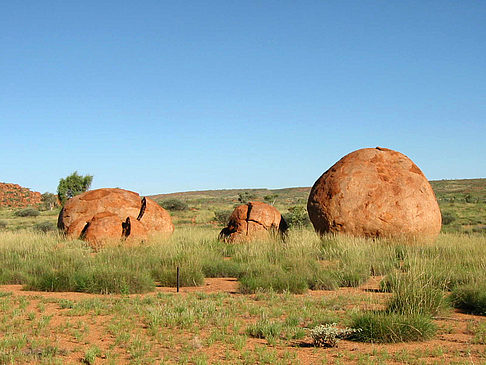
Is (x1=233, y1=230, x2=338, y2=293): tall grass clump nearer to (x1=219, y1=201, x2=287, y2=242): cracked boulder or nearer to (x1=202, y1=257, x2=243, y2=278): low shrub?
(x1=202, y1=257, x2=243, y2=278): low shrub

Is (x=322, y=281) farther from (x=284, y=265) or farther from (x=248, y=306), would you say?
(x=248, y=306)

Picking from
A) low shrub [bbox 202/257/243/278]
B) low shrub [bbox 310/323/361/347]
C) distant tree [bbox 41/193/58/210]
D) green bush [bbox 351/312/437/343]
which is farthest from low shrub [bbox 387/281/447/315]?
distant tree [bbox 41/193/58/210]

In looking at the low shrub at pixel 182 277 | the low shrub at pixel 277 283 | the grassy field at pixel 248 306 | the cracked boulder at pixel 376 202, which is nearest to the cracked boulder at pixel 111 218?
the grassy field at pixel 248 306

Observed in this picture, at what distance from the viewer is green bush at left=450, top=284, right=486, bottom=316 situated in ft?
23.1

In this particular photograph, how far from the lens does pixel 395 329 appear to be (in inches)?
222

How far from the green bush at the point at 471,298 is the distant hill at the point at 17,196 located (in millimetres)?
56468

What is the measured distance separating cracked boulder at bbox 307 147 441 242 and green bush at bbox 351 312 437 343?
694cm

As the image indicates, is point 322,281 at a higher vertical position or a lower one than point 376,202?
lower

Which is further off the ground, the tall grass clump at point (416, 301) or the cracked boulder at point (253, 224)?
the cracked boulder at point (253, 224)

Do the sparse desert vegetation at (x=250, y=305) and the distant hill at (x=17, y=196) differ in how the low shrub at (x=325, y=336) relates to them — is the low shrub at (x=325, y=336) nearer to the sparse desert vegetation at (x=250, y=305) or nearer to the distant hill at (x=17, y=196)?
the sparse desert vegetation at (x=250, y=305)

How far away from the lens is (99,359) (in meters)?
5.01

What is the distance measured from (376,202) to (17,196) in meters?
59.7

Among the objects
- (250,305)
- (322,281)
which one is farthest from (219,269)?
(250,305)

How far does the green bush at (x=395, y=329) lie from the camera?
5629 millimetres
